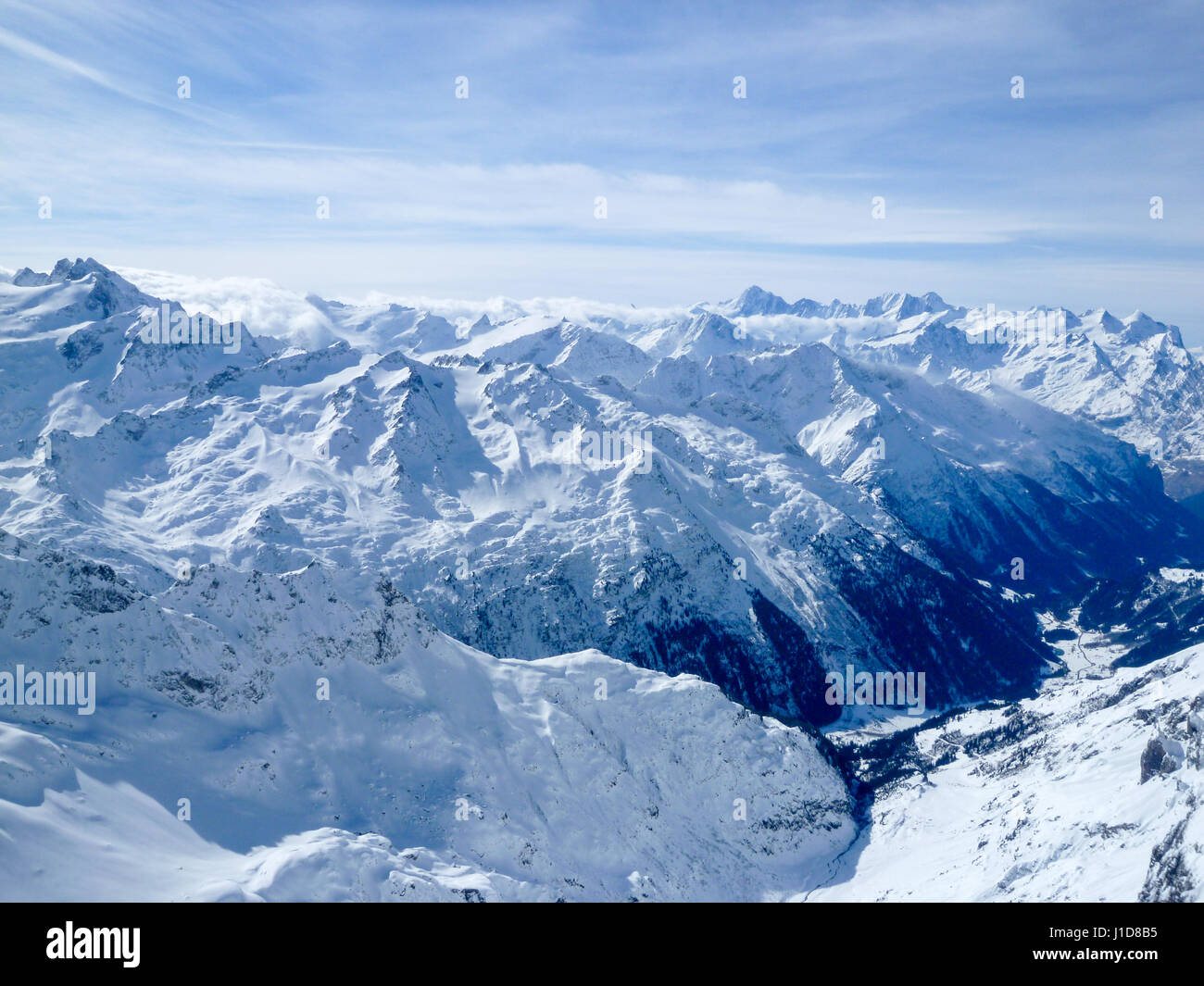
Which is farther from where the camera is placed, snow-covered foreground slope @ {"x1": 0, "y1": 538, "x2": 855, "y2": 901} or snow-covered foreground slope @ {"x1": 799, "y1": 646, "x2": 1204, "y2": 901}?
snow-covered foreground slope @ {"x1": 799, "y1": 646, "x2": 1204, "y2": 901}

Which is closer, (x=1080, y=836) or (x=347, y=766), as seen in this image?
(x=347, y=766)

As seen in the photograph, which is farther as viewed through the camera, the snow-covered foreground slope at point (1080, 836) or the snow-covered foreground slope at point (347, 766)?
the snow-covered foreground slope at point (1080, 836)

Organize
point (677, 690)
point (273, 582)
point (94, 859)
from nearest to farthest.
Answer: point (94, 859), point (273, 582), point (677, 690)

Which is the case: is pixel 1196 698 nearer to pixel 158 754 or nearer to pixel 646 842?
pixel 646 842

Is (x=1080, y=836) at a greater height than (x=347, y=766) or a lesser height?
lesser
